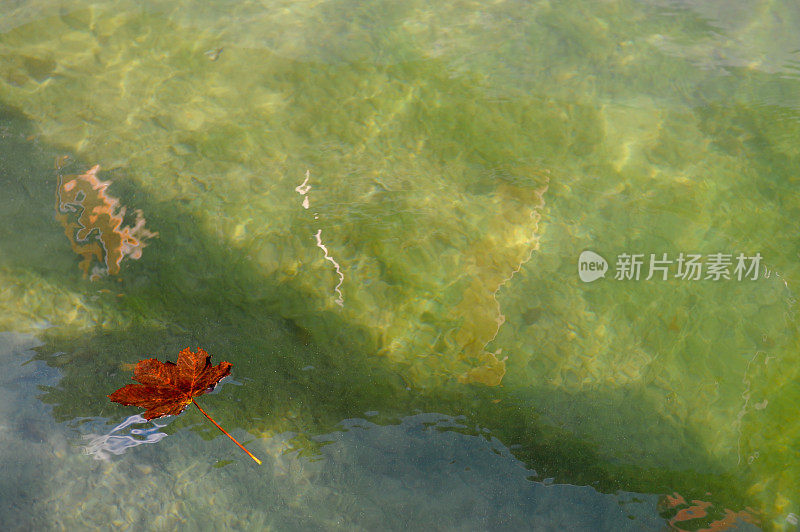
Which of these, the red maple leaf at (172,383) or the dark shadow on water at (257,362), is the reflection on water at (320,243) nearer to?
the dark shadow on water at (257,362)

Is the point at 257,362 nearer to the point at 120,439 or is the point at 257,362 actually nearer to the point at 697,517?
the point at 120,439

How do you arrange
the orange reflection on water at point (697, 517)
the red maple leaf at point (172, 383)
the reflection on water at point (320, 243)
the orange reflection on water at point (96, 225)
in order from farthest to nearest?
1. the orange reflection on water at point (96, 225)
2. the reflection on water at point (320, 243)
3. the red maple leaf at point (172, 383)
4. the orange reflection on water at point (697, 517)

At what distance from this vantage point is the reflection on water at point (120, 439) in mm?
2424

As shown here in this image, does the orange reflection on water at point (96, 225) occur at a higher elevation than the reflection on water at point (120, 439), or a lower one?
higher

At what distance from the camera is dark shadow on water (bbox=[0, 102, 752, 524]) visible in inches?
98.8

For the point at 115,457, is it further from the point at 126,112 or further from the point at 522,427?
the point at 126,112

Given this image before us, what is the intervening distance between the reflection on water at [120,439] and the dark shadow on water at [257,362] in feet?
0.19

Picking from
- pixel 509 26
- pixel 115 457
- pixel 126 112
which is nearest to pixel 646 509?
pixel 115 457

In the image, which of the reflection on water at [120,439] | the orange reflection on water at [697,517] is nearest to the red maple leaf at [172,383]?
the reflection on water at [120,439]

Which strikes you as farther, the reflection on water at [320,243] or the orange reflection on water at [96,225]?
the orange reflection on water at [96,225]

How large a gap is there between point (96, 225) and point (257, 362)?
114cm

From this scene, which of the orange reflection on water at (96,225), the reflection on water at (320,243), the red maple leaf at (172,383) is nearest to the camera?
the red maple leaf at (172,383)

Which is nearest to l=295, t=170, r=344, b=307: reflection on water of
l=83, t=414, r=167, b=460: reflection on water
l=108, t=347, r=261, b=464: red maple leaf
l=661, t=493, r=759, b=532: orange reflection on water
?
l=108, t=347, r=261, b=464: red maple leaf

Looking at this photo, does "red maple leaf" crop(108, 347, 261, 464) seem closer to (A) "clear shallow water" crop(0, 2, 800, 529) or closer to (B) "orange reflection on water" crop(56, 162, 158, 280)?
(A) "clear shallow water" crop(0, 2, 800, 529)
